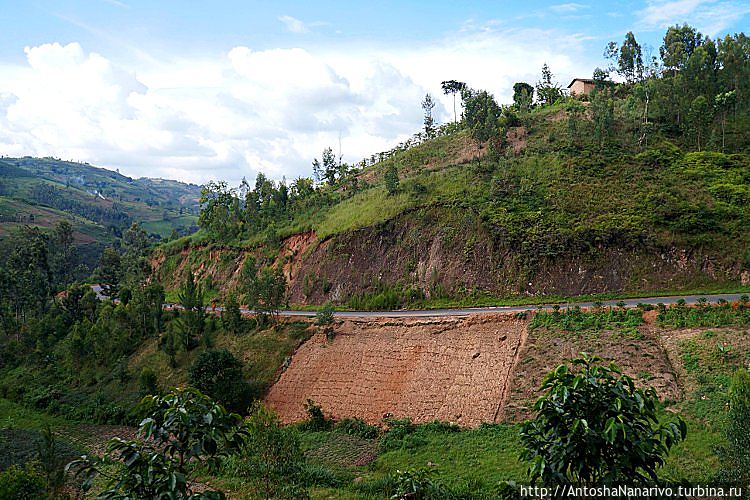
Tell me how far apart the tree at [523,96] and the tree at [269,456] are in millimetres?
66861

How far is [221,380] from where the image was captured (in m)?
31.7

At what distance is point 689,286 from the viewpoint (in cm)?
3478

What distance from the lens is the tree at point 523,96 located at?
74.3 metres

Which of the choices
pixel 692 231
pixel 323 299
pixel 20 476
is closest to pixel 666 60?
pixel 692 231

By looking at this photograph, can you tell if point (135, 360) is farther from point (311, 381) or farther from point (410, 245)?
point (410, 245)

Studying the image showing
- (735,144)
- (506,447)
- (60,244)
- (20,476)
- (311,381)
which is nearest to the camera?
(20,476)

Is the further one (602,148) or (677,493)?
(602,148)

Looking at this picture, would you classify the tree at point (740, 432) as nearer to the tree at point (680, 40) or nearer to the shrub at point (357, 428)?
the shrub at point (357, 428)

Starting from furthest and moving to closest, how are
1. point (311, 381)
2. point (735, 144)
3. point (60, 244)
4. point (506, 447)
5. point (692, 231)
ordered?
point (60, 244) < point (735, 144) < point (692, 231) < point (311, 381) < point (506, 447)

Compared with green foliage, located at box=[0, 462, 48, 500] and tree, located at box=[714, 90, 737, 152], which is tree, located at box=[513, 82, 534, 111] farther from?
green foliage, located at box=[0, 462, 48, 500]

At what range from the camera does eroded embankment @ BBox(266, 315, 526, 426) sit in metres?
28.3

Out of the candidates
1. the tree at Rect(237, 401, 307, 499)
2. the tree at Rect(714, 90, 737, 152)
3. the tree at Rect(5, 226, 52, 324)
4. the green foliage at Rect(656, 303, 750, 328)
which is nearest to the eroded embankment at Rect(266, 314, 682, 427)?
the green foliage at Rect(656, 303, 750, 328)

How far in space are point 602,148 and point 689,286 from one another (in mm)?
20797

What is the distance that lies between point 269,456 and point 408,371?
51.9ft
